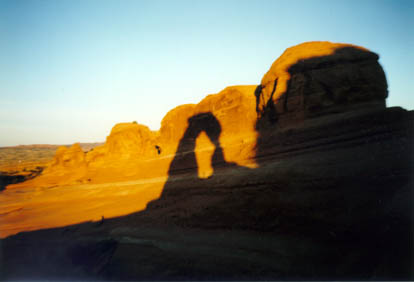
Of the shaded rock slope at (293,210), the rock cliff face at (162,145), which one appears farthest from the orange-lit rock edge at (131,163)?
the shaded rock slope at (293,210)

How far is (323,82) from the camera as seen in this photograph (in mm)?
8578

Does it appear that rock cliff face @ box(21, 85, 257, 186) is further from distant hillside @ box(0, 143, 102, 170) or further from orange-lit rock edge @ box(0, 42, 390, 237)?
distant hillside @ box(0, 143, 102, 170)

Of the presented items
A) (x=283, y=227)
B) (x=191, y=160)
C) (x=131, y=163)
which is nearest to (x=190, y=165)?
(x=191, y=160)

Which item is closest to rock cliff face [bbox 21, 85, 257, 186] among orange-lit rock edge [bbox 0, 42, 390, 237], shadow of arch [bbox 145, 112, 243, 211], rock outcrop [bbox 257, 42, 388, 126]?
orange-lit rock edge [bbox 0, 42, 390, 237]

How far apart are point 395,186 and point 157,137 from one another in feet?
61.8

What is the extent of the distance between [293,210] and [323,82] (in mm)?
6287

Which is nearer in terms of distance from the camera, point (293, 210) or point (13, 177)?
point (293, 210)

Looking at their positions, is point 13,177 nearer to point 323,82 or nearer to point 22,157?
point 323,82

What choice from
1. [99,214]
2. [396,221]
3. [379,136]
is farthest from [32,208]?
[379,136]

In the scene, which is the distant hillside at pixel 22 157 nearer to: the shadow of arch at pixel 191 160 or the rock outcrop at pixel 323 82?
the shadow of arch at pixel 191 160

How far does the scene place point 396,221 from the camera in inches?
153

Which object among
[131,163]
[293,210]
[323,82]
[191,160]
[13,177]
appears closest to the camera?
[293,210]

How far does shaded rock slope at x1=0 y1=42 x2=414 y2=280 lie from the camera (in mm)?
4164

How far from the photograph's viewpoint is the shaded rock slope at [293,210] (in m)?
4.16
